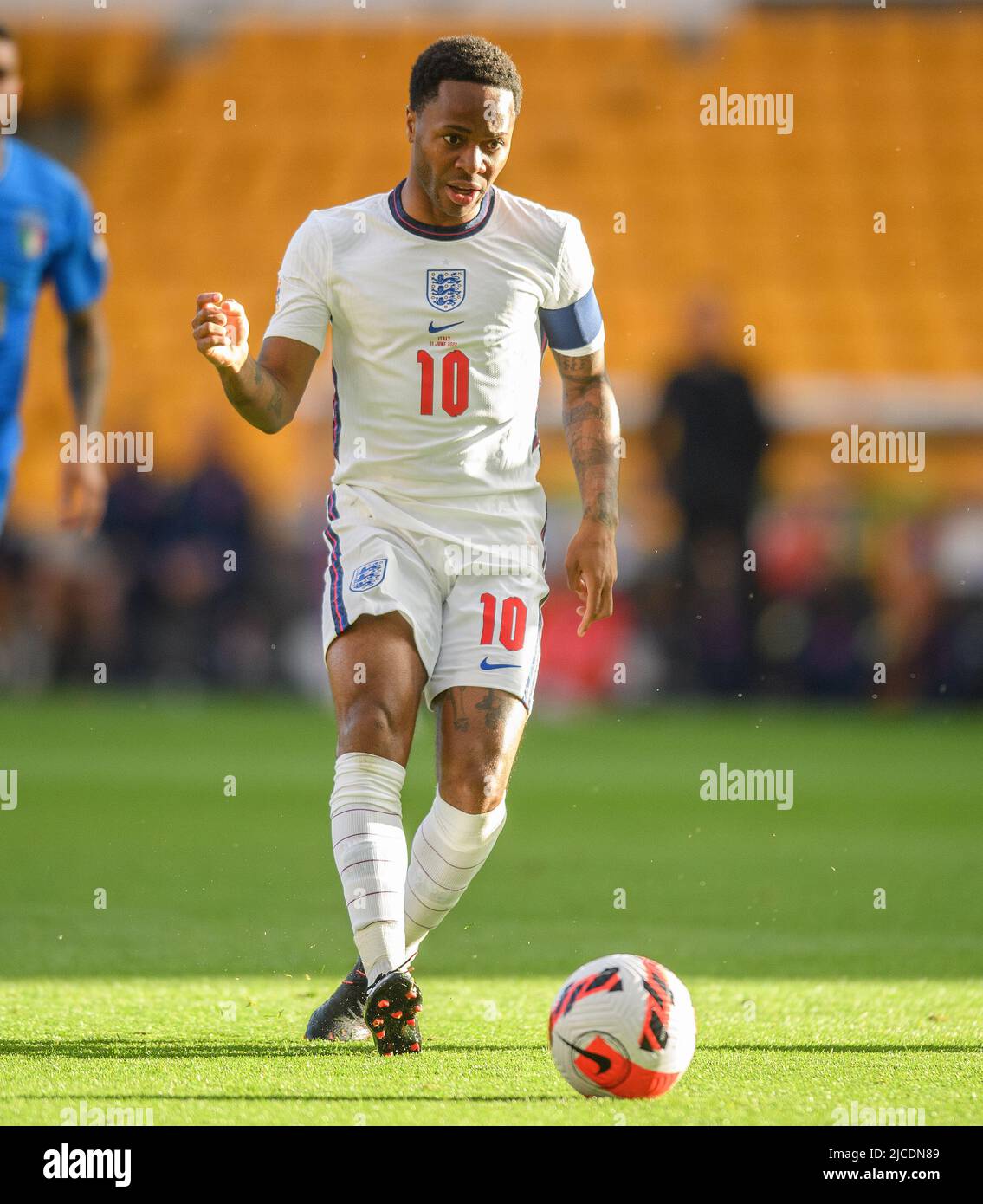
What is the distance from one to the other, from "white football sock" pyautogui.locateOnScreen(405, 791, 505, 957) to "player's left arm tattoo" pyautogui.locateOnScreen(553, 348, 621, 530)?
79 cm

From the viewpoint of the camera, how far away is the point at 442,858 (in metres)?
4.57

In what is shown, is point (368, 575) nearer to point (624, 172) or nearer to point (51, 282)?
point (51, 282)

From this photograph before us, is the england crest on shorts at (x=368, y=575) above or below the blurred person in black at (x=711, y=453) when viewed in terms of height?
below

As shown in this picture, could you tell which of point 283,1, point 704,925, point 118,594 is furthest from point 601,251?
point 704,925

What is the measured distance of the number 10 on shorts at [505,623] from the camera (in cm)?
456

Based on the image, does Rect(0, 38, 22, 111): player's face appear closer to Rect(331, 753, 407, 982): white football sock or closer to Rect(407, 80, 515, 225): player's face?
Rect(407, 80, 515, 225): player's face

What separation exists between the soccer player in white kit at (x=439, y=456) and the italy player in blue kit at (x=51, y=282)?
1.72 meters

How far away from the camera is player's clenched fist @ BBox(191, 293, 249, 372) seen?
412 cm

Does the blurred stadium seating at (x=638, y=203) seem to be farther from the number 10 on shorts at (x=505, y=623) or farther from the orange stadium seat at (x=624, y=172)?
the number 10 on shorts at (x=505, y=623)

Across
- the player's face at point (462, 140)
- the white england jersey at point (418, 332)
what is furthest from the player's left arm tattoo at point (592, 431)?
the player's face at point (462, 140)

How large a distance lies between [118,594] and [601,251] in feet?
27.5

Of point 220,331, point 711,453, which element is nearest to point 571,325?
point 220,331
